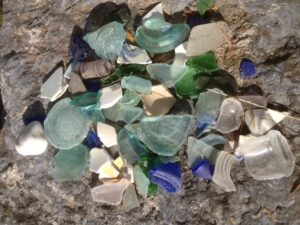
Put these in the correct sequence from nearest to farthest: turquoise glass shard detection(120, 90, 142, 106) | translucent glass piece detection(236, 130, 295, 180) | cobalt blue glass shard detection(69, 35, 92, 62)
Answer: translucent glass piece detection(236, 130, 295, 180) < turquoise glass shard detection(120, 90, 142, 106) < cobalt blue glass shard detection(69, 35, 92, 62)

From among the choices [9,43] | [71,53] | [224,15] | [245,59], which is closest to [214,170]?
[245,59]

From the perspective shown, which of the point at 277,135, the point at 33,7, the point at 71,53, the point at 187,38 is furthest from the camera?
the point at 33,7

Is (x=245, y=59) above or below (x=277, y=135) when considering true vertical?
above

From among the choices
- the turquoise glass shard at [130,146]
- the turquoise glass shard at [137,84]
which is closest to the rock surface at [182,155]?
the turquoise glass shard at [130,146]

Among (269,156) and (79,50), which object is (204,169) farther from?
(79,50)

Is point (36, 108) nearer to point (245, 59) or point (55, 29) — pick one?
point (55, 29)

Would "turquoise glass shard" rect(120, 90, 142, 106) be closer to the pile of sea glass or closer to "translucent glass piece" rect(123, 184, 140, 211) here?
the pile of sea glass

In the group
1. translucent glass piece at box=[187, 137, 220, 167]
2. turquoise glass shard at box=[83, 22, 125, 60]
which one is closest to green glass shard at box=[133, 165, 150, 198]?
translucent glass piece at box=[187, 137, 220, 167]

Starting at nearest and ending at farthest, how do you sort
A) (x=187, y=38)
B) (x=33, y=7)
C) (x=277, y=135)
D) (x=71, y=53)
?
(x=277, y=135)
(x=187, y=38)
(x=71, y=53)
(x=33, y=7)
